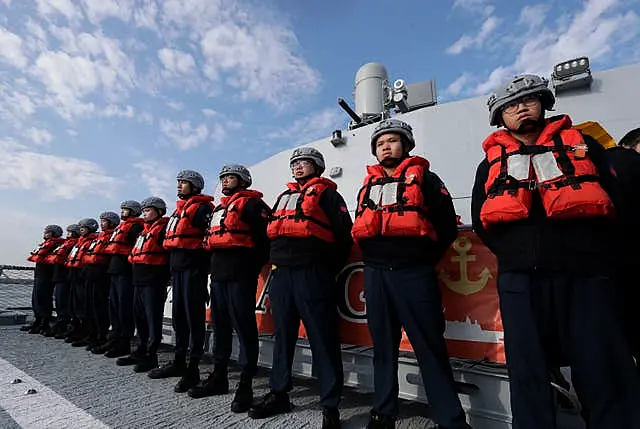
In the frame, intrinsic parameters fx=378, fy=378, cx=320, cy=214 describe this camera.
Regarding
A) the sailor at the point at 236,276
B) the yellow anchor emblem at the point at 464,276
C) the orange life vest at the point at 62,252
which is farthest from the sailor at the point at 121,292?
the yellow anchor emblem at the point at 464,276

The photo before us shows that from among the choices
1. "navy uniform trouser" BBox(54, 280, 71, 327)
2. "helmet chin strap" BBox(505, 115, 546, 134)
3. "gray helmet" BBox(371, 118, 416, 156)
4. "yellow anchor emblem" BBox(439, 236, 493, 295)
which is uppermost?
"gray helmet" BBox(371, 118, 416, 156)

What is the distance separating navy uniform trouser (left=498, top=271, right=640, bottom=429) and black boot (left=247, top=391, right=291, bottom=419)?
170 centimetres

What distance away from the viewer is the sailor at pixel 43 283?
24.5ft

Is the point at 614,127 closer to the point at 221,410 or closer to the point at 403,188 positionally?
the point at 403,188

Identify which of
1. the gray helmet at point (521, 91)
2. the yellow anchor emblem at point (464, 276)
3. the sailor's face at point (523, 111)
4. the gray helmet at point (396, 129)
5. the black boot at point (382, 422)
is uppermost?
the gray helmet at point (396, 129)

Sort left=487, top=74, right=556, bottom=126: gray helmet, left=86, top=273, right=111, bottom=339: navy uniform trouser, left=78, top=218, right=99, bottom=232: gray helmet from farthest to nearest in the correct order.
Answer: left=78, top=218, right=99, bottom=232: gray helmet → left=86, top=273, right=111, bottom=339: navy uniform trouser → left=487, top=74, right=556, bottom=126: gray helmet

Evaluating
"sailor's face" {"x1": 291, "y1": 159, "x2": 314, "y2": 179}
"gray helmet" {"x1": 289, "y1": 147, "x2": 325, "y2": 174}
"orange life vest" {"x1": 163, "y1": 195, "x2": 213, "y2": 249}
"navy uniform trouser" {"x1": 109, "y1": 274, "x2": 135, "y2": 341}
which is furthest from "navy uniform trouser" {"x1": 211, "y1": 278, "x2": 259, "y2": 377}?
"navy uniform trouser" {"x1": 109, "y1": 274, "x2": 135, "y2": 341}

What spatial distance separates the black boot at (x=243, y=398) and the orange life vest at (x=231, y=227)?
3.61ft

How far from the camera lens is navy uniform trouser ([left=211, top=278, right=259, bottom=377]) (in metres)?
3.17

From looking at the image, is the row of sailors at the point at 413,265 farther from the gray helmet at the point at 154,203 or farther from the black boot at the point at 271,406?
the gray helmet at the point at 154,203

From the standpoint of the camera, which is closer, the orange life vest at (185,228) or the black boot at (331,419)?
the black boot at (331,419)

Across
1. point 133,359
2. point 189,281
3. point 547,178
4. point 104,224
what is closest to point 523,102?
point 547,178

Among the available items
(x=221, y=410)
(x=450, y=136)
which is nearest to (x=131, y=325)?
(x=221, y=410)

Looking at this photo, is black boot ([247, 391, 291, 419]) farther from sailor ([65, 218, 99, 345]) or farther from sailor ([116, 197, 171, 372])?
sailor ([65, 218, 99, 345])
